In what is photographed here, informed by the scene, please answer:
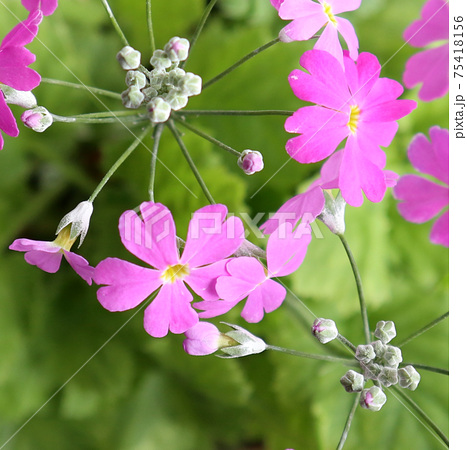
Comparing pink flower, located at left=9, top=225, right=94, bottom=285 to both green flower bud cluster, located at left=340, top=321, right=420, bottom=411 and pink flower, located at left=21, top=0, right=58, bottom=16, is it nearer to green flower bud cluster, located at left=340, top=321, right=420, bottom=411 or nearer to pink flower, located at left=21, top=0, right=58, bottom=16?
pink flower, located at left=21, top=0, right=58, bottom=16

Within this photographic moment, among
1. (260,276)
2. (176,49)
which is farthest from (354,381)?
(176,49)

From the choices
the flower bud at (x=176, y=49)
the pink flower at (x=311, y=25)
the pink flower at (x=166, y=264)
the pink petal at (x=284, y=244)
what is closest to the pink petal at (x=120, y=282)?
the pink flower at (x=166, y=264)

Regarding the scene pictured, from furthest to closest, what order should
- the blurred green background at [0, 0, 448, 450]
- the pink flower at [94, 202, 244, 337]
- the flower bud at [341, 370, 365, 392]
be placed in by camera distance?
the blurred green background at [0, 0, 448, 450]
the flower bud at [341, 370, 365, 392]
the pink flower at [94, 202, 244, 337]

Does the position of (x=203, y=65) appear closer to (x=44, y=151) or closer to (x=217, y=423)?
(x=44, y=151)

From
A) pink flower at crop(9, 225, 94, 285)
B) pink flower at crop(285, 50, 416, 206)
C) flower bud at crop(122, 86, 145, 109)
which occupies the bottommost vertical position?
pink flower at crop(9, 225, 94, 285)

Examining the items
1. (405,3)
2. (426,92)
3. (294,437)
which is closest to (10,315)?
(294,437)

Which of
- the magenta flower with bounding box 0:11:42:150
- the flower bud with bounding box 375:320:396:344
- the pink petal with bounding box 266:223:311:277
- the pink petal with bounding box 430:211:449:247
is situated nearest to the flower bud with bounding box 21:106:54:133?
the magenta flower with bounding box 0:11:42:150
